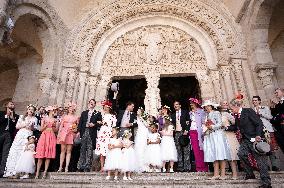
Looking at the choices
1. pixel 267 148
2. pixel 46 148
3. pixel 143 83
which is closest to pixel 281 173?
pixel 267 148

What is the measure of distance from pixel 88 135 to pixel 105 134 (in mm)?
371

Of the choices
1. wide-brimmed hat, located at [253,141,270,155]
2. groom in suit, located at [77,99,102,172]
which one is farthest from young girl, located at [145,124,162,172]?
wide-brimmed hat, located at [253,141,270,155]

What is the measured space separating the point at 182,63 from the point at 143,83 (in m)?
3.05

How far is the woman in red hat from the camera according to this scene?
5262 mm

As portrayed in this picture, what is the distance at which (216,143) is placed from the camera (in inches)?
187

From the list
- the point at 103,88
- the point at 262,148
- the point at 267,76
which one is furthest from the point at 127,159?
the point at 267,76

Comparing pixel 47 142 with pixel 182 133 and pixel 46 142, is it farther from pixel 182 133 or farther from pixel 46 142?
pixel 182 133

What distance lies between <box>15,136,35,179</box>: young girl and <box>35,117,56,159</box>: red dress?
5.5 inches

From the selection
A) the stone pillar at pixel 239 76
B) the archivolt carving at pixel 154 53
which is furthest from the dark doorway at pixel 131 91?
the stone pillar at pixel 239 76

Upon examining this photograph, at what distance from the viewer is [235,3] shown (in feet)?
26.7

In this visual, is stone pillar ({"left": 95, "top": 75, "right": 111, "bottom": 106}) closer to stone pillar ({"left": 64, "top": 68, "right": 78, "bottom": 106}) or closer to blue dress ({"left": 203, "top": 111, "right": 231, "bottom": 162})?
stone pillar ({"left": 64, "top": 68, "right": 78, "bottom": 106})

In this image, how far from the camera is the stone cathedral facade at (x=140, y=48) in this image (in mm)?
7375

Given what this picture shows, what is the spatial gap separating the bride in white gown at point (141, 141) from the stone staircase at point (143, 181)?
501 mm

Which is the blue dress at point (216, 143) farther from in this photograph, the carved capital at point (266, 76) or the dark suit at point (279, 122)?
the carved capital at point (266, 76)
